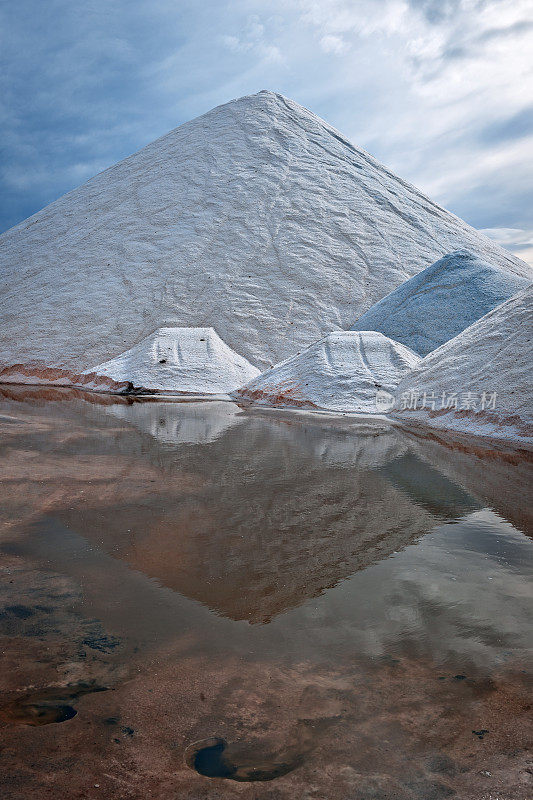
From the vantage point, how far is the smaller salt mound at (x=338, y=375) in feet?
34.3

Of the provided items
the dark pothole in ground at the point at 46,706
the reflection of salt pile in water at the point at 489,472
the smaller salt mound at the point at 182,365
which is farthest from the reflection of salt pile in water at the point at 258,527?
the smaller salt mound at the point at 182,365

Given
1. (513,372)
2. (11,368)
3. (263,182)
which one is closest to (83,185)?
(263,182)

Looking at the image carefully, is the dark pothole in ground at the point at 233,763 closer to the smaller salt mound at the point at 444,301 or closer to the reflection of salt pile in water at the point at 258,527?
the reflection of salt pile in water at the point at 258,527

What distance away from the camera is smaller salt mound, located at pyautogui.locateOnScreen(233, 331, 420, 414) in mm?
10453

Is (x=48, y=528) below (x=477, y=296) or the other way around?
below

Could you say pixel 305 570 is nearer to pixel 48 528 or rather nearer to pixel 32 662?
pixel 32 662

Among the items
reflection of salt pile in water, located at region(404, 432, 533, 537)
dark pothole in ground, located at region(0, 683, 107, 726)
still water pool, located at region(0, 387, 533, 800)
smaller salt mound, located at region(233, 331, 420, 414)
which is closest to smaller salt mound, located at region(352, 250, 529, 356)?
smaller salt mound, located at region(233, 331, 420, 414)

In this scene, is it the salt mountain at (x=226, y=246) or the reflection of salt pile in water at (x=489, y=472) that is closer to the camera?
the reflection of salt pile in water at (x=489, y=472)

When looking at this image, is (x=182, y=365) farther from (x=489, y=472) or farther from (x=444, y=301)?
(x=489, y=472)

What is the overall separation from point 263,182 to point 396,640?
2381 centimetres

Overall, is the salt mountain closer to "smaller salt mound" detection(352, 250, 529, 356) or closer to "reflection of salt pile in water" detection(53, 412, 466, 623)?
"smaller salt mound" detection(352, 250, 529, 356)

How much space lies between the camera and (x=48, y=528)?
2986mm

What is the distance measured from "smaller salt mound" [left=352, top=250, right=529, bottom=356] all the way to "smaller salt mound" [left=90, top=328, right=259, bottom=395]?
426 cm

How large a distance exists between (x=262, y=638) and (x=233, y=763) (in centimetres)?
60
